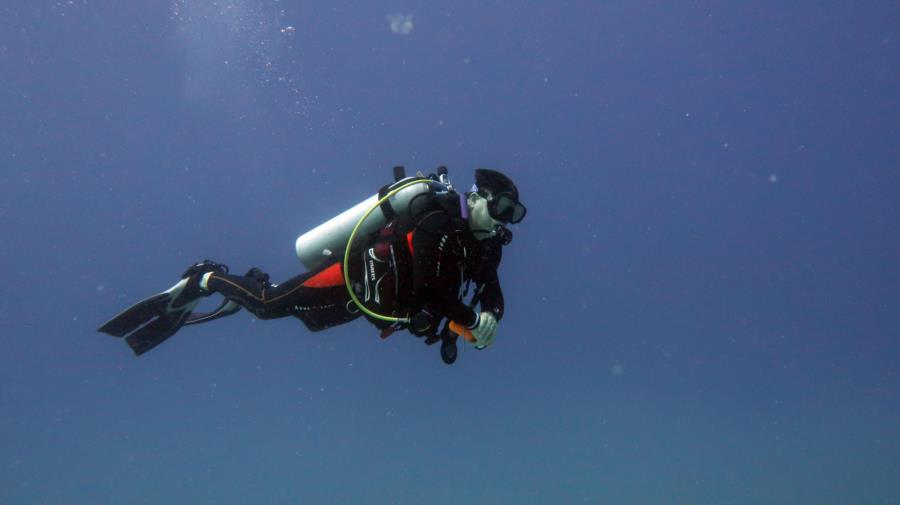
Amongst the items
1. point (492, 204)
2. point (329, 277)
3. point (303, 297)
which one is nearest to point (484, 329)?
point (492, 204)

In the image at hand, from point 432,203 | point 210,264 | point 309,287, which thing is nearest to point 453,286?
point 432,203

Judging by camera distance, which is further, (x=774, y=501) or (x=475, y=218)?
(x=774, y=501)

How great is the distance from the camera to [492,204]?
4062 millimetres

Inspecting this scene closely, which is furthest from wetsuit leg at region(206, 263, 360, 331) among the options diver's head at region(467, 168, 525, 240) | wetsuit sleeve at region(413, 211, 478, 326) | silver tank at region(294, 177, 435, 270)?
diver's head at region(467, 168, 525, 240)

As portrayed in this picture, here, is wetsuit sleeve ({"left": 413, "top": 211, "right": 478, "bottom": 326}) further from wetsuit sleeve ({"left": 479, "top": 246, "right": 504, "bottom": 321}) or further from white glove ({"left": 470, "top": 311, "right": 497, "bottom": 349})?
wetsuit sleeve ({"left": 479, "top": 246, "right": 504, "bottom": 321})

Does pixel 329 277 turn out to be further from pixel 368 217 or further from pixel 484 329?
pixel 484 329

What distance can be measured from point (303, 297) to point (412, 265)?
1.39 meters

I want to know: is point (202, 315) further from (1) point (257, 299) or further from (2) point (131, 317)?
(1) point (257, 299)

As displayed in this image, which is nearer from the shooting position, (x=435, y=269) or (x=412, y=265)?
(x=435, y=269)

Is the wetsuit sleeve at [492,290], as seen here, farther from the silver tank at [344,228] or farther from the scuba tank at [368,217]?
the silver tank at [344,228]

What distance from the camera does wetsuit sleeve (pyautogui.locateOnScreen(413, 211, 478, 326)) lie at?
12.6 feet

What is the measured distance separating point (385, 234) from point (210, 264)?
2.68m

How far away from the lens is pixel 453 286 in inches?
168

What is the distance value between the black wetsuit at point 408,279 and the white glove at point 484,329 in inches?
3.1
